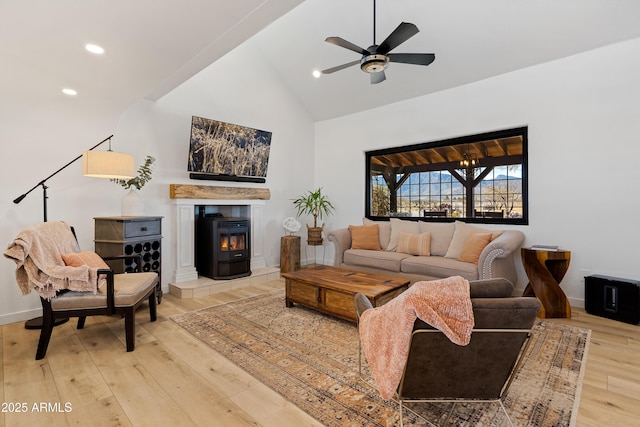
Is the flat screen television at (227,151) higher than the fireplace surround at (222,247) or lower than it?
higher

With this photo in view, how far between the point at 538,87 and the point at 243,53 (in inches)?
176

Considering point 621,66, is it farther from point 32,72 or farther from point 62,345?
point 62,345

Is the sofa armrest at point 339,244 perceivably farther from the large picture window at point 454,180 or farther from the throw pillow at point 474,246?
the throw pillow at point 474,246

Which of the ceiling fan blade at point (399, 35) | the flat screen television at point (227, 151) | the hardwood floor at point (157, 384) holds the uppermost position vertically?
the ceiling fan blade at point (399, 35)

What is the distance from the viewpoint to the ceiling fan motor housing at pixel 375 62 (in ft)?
10.0

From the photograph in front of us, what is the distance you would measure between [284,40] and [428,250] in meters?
4.09

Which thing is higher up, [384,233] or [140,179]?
[140,179]

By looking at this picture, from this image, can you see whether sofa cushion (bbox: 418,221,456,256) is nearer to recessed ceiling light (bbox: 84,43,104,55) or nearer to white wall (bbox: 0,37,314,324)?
white wall (bbox: 0,37,314,324)

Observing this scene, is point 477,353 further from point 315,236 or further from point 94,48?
point 315,236

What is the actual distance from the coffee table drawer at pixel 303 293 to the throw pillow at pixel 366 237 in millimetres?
1715

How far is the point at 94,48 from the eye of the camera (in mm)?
2367

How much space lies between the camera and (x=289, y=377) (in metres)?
2.24

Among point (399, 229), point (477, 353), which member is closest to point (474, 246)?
point (399, 229)

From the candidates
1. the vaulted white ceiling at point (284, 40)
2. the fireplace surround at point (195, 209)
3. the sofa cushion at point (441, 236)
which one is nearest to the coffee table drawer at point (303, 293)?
the fireplace surround at point (195, 209)
